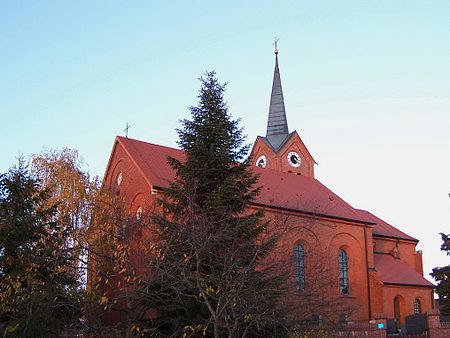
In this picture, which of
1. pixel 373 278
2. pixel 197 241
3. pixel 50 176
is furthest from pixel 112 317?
pixel 373 278

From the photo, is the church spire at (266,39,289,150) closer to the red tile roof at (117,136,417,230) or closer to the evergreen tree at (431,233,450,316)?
the red tile roof at (117,136,417,230)

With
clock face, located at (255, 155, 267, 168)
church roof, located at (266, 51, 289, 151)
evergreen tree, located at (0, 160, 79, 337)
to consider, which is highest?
church roof, located at (266, 51, 289, 151)

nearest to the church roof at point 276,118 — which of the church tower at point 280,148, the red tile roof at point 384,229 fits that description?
the church tower at point 280,148

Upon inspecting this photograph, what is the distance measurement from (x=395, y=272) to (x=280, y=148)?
13076 millimetres

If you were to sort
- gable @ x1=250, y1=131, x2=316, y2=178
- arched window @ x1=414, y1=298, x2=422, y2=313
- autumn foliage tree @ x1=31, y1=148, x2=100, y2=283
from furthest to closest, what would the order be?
gable @ x1=250, y1=131, x2=316, y2=178, arched window @ x1=414, y1=298, x2=422, y2=313, autumn foliage tree @ x1=31, y1=148, x2=100, y2=283

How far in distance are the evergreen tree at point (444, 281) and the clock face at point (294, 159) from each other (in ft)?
41.9

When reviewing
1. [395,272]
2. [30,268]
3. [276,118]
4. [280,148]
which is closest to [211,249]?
[30,268]

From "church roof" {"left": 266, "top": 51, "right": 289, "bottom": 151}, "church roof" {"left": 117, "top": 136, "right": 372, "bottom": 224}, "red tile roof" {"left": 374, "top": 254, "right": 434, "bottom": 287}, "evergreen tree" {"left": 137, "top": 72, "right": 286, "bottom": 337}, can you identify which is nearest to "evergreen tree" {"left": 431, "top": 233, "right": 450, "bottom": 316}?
A: "red tile roof" {"left": 374, "top": 254, "right": 434, "bottom": 287}

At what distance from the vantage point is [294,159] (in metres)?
43.5

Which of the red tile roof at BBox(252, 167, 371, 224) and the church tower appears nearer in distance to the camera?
the red tile roof at BBox(252, 167, 371, 224)

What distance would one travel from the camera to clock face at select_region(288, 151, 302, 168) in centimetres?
4319

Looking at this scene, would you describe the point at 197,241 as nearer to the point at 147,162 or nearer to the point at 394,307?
the point at 147,162

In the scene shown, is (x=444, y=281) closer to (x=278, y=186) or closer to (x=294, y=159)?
(x=278, y=186)

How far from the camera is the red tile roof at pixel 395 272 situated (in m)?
35.2
